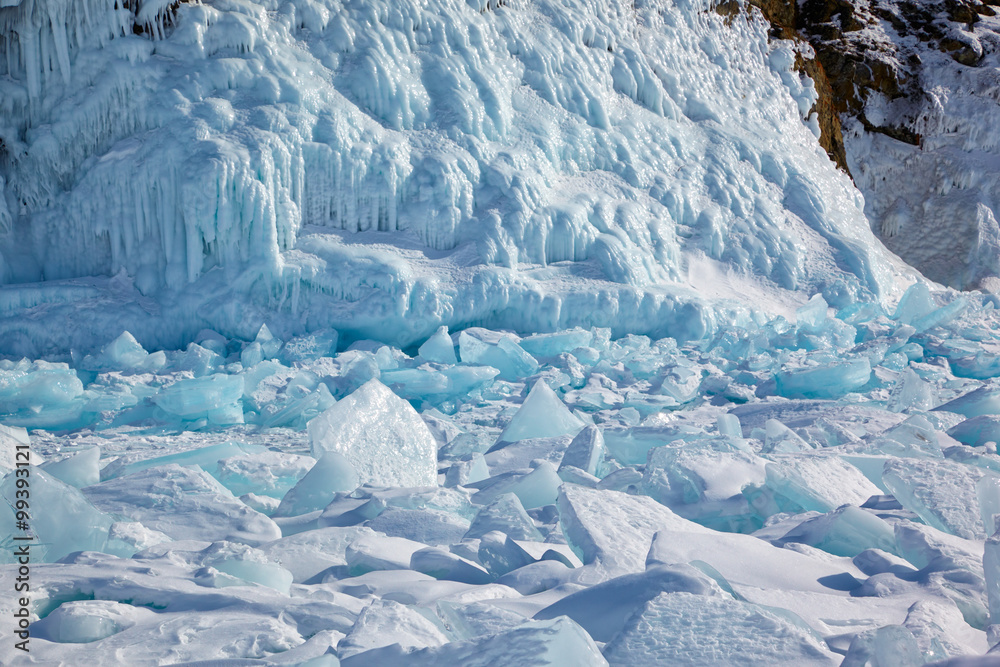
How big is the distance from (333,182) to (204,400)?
2.57m

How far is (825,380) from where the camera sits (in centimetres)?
533

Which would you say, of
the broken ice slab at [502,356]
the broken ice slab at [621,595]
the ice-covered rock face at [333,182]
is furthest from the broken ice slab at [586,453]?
the ice-covered rock face at [333,182]

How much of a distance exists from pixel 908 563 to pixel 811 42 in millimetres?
12659

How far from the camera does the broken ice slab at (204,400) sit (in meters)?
4.83

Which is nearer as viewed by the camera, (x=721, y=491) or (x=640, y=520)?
(x=640, y=520)

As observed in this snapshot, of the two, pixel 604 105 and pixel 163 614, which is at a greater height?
pixel 604 105

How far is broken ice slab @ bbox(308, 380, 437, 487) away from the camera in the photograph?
3.18 metres

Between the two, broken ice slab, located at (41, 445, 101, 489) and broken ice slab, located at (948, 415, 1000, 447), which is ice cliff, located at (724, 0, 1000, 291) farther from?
broken ice slab, located at (41, 445, 101, 489)

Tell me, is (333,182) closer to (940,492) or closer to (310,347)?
(310,347)

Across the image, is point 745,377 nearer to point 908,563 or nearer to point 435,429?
point 435,429

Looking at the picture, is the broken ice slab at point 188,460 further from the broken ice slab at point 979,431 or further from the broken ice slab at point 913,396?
the broken ice slab at point 913,396

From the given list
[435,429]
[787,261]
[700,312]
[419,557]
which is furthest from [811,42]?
[419,557]

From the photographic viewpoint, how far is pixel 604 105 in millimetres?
8281

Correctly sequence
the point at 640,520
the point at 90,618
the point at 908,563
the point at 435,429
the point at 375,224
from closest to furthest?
the point at 90,618, the point at 908,563, the point at 640,520, the point at 435,429, the point at 375,224
